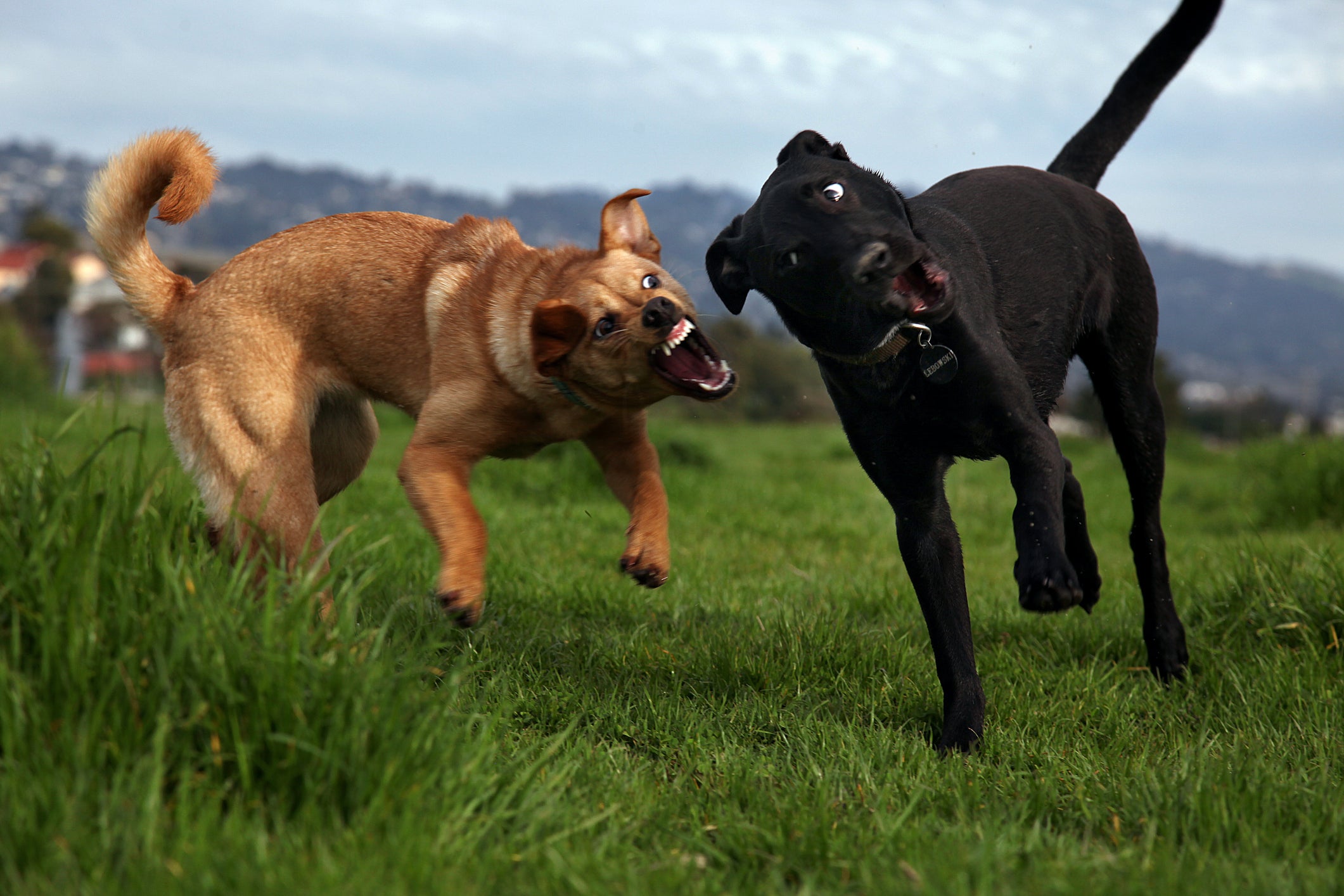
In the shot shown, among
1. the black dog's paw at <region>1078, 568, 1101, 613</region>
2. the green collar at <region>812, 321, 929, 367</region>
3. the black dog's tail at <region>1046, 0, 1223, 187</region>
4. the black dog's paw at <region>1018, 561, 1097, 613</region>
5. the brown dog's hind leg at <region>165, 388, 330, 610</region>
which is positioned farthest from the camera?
the black dog's tail at <region>1046, 0, 1223, 187</region>

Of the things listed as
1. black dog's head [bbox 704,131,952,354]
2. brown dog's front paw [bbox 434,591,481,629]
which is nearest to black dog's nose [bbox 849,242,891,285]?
black dog's head [bbox 704,131,952,354]

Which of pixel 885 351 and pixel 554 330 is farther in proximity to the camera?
pixel 554 330

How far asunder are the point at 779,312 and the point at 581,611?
1.74 metres

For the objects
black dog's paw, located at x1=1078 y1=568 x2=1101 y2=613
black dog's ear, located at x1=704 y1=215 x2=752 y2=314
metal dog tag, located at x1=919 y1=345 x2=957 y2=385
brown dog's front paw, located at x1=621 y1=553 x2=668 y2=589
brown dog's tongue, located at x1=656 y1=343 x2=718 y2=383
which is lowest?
black dog's paw, located at x1=1078 y1=568 x2=1101 y2=613

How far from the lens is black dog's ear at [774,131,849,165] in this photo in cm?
322

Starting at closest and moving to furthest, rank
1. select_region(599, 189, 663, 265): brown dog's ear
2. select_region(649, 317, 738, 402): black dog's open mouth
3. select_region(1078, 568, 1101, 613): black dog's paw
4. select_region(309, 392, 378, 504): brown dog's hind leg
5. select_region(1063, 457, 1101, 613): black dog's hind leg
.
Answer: select_region(649, 317, 738, 402): black dog's open mouth
select_region(599, 189, 663, 265): brown dog's ear
select_region(309, 392, 378, 504): brown dog's hind leg
select_region(1063, 457, 1101, 613): black dog's hind leg
select_region(1078, 568, 1101, 613): black dog's paw

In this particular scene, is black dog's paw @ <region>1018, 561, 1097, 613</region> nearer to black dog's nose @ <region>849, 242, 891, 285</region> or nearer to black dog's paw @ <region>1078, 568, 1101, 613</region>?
black dog's nose @ <region>849, 242, 891, 285</region>

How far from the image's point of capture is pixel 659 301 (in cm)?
310

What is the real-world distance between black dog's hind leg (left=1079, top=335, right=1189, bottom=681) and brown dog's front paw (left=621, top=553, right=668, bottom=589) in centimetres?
194

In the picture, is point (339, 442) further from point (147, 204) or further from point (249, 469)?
point (147, 204)

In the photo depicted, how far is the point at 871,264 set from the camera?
9.06 ft

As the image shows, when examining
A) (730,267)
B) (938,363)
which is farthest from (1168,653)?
(730,267)

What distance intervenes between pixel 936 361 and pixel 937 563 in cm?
69

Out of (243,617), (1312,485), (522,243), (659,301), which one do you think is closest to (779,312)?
(659,301)
